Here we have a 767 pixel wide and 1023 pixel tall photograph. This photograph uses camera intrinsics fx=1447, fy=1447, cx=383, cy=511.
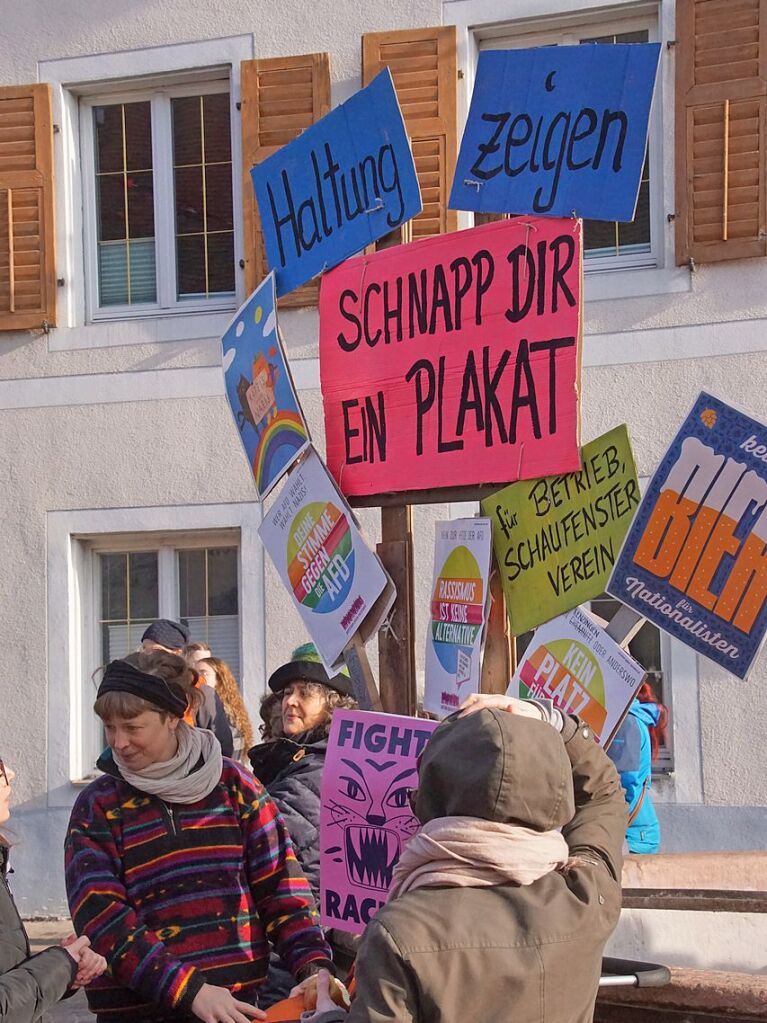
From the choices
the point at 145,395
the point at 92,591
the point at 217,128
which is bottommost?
the point at 92,591

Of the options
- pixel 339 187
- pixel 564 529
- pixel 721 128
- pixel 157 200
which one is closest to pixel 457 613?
pixel 564 529

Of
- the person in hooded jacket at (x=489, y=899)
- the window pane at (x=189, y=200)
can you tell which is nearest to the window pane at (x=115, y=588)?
the window pane at (x=189, y=200)

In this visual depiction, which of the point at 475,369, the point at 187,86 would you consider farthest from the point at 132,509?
the point at 475,369

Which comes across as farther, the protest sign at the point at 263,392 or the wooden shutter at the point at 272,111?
the wooden shutter at the point at 272,111

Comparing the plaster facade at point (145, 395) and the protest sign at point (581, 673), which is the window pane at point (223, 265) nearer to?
the plaster facade at point (145, 395)

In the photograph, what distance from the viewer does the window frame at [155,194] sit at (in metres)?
8.98

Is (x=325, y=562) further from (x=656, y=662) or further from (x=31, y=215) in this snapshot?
(x=31, y=215)

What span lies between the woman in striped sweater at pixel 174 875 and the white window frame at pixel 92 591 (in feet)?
17.7

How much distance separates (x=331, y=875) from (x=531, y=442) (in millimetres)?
1115

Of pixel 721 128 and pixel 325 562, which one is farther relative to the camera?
pixel 721 128

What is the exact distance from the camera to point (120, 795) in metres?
2.97

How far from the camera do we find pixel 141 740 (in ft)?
9.77

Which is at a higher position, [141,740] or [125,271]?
[125,271]

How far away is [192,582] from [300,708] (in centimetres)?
463
